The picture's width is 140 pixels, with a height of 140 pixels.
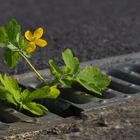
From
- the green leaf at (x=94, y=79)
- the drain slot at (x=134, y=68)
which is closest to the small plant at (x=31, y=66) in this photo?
the green leaf at (x=94, y=79)

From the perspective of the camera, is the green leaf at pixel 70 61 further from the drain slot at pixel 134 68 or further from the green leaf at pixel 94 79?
the drain slot at pixel 134 68

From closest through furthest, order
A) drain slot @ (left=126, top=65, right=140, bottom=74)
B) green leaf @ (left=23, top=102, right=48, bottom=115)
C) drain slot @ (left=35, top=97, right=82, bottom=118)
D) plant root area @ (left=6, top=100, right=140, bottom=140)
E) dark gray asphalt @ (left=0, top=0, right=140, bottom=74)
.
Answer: plant root area @ (left=6, top=100, right=140, bottom=140), green leaf @ (left=23, top=102, right=48, bottom=115), drain slot @ (left=35, top=97, right=82, bottom=118), drain slot @ (left=126, top=65, right=140, bottom=74), dark gray asphalt @ (left=0, top=0, right=140, bottom=74)

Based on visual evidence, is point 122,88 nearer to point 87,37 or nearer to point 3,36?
point 3,36

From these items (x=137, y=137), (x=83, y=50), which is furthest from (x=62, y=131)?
(x=83, y=50)

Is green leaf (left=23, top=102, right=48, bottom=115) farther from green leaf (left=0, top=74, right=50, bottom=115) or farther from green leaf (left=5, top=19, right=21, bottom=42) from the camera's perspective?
green leaf (left=5, top=19, right=21, bottom=42)

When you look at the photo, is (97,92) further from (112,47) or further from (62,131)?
(112,47)

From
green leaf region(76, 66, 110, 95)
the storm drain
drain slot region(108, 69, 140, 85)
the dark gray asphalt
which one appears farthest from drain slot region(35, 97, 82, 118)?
the dark gray asphalt
